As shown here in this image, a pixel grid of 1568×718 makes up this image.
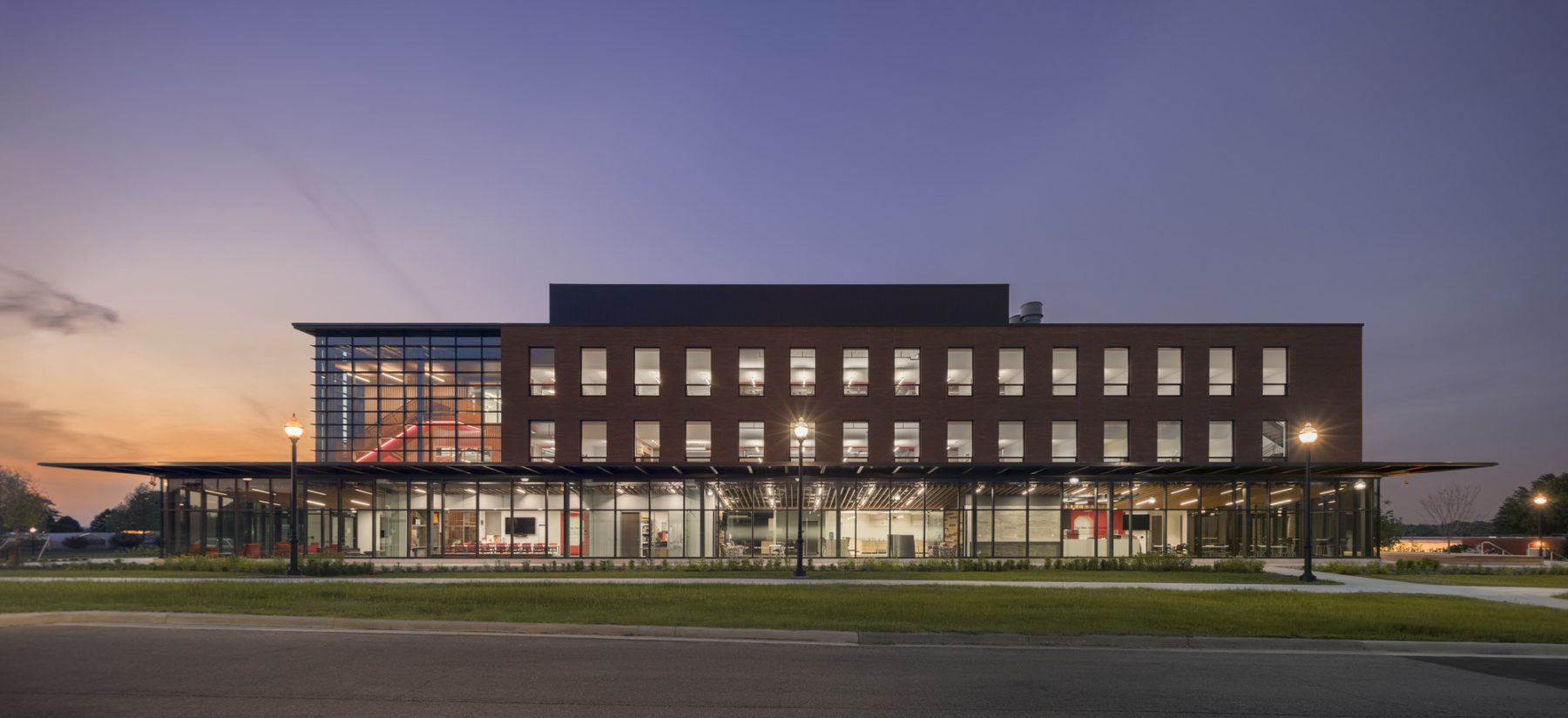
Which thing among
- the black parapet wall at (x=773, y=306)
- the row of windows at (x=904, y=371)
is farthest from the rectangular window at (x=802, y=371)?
the black parapet wall at (x=773, y=306)

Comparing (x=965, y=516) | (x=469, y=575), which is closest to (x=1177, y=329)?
(x=965, y=516)

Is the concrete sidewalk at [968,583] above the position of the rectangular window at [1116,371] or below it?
below

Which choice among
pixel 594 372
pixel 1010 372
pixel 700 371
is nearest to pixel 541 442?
pixel 594 372

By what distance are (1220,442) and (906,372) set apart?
16.0 metres

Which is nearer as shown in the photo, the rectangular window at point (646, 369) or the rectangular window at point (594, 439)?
the rectangular window at point (594, 439)

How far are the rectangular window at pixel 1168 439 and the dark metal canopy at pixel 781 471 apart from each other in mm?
1728

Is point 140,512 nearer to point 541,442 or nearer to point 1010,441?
point 541,442

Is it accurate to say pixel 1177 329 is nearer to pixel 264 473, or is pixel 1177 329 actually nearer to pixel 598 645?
pixel 598 645

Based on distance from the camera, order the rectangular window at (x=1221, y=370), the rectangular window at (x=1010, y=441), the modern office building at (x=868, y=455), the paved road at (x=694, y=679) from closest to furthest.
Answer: the paved road at (x=694, y=679) < the modern office building at (x=868, y=455) < the rectangular window at (x=1010, y=441) < the rectangular window at (x=1221, y=370)

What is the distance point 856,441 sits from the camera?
40344 millimetres

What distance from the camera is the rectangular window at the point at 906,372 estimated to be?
40562 millimetres

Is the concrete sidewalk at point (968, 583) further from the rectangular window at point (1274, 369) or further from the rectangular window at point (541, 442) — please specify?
the rectangular window at point (1274, 369)

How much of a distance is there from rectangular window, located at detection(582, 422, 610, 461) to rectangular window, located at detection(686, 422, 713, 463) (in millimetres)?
4221

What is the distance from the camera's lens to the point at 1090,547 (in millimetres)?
38750
